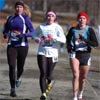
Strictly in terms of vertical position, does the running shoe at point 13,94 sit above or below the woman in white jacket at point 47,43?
below

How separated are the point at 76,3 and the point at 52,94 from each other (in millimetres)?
98941

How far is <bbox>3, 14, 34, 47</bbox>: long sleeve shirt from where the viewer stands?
34.4 feet

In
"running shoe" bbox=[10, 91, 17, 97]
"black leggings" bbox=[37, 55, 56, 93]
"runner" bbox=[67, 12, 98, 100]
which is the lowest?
"running shoe" bbox=[10, 91, 17, 97]

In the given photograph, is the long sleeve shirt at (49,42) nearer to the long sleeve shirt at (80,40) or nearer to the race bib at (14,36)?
the long sleeve shirt at (80,40)

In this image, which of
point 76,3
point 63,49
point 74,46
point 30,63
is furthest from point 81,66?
point 76,3

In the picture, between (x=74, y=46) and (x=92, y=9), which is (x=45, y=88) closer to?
(x=74, y=46)

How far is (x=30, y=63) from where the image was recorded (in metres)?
17.2

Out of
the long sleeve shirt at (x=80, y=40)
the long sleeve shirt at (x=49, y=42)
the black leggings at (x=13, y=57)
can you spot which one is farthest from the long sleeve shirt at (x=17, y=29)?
the long sleeve shirt at (x=80, y=40)

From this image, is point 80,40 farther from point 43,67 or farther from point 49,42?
point 43,67

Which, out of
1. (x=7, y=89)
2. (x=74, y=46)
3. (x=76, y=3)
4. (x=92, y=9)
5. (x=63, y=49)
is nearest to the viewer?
(x=74, y=46)

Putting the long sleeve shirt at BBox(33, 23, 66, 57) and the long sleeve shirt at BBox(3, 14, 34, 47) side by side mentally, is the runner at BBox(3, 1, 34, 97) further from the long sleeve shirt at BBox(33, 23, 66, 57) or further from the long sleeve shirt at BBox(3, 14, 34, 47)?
the long sleeve shirt at BBox(33, 23, 66, 57)

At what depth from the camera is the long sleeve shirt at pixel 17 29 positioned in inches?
413

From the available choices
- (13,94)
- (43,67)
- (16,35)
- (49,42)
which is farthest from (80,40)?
(13,94)

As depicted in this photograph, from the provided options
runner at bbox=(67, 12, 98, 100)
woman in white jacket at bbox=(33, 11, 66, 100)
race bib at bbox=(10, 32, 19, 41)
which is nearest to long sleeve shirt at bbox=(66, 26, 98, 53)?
runner at bbox=(67, 12, 98, 100)
